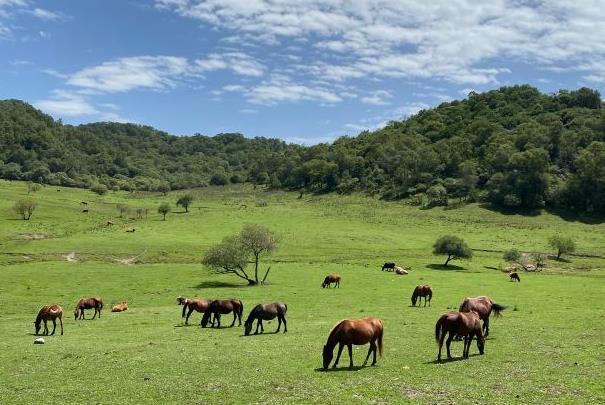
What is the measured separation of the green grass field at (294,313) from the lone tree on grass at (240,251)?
77.0 inches

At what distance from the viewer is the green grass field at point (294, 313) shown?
1694 cm

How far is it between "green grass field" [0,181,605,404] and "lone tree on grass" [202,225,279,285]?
1.96 metres

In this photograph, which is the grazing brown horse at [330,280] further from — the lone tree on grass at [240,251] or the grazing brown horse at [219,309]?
the grazing brown horse at [219,309]

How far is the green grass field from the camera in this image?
55.6 feet

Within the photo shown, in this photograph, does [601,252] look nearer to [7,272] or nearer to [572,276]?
[572,276]

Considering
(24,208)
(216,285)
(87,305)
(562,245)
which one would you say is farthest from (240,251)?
(24,208)

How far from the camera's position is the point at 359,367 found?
19328mm

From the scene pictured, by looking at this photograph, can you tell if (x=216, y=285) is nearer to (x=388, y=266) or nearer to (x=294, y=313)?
(x=294, y=313)

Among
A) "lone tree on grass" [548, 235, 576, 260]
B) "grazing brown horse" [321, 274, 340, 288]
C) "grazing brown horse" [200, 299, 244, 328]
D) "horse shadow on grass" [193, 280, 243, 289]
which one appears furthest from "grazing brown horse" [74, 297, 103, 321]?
"lone tree on grass" [548, 235, 576, 260]

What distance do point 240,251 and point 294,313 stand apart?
22.9 meters

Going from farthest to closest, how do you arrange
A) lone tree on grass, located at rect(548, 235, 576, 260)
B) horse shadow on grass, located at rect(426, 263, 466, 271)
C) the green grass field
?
lone tree on grass, located at rect(548, 235, 576, 260)
horse shadow on grass, located at rect(426, 263, 466, 271)
the green grass field

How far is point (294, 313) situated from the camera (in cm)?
3856

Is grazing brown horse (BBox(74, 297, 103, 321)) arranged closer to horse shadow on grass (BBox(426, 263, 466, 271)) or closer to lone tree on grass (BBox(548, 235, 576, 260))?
horse shadow on grass (BBox(426, 263, 466, 271))

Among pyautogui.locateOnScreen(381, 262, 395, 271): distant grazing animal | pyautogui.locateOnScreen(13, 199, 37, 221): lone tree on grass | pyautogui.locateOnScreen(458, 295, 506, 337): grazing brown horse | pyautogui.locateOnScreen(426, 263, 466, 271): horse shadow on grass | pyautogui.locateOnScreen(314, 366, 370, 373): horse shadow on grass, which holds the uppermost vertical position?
pyautogui.locateOnScreen(13, 199, 37, 221): lone tree on grass
